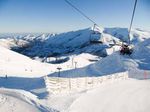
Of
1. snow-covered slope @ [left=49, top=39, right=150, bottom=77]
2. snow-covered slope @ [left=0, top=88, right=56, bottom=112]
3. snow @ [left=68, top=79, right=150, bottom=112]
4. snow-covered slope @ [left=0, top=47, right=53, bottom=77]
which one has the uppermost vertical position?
snow-covered slope @ [left=0, top=88, right=56, bottom=112]

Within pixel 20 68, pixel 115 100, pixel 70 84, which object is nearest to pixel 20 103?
pixel 70 84

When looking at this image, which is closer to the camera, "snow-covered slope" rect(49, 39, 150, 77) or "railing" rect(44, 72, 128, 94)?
"railing" rect(44, 72, 128, 94)

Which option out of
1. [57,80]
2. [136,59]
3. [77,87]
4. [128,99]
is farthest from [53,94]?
[136,59]

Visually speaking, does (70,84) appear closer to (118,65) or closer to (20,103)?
(20,103)

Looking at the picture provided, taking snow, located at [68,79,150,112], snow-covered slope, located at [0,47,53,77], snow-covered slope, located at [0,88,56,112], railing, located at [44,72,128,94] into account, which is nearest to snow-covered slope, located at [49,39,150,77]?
snow-covered slope, located at [0,47,53,77]

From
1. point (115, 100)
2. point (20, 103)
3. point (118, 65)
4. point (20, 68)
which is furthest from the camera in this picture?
point (20, 68)

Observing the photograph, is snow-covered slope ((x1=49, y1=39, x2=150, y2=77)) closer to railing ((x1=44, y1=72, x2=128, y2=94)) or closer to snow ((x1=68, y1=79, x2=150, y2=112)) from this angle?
railing ((x1=44, y1=72, x2=128, y2=94))

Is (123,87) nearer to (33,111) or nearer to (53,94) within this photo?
(53,94)

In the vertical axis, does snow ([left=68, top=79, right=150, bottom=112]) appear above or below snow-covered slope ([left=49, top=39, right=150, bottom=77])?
above

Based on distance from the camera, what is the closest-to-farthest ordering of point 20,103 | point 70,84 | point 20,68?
point 20,103
point 70,84
point 20,68

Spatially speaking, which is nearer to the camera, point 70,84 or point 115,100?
point 115,100

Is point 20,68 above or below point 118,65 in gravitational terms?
below
